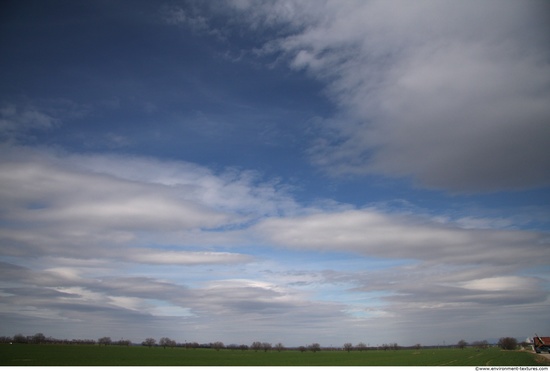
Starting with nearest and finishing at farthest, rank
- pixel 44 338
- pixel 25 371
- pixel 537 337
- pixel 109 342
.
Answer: pixel 25 371 → pixel 537 337 → pixel 44 338 → pixel 109 342

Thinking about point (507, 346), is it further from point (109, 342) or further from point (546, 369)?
point (109, 342)

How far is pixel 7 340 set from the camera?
143 meters

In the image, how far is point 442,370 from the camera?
19.0 metres

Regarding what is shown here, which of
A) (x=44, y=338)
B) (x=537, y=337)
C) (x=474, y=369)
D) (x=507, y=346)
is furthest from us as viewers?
(x=44, y=338)

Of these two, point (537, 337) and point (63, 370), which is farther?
point (537, 337)

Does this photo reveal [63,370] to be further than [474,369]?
No

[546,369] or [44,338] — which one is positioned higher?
[546,369]

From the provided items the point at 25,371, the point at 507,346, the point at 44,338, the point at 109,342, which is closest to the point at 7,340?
the point at 44,338

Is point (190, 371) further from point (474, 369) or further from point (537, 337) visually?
point (537, 337)

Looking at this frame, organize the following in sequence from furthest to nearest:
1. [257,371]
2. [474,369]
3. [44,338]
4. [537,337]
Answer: [44,338], [537,337], [474,369], [257,371]

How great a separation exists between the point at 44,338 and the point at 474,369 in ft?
607

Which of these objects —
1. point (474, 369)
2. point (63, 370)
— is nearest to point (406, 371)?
point (474, 369)

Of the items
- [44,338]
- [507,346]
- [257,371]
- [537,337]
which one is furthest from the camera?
[44,338]

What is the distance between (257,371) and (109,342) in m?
203
